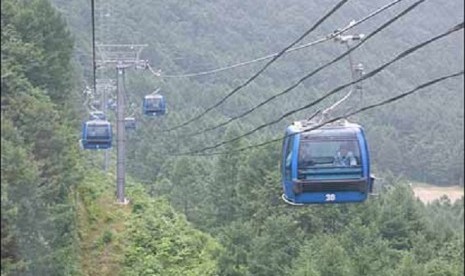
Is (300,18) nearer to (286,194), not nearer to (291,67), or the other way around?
(286,194)

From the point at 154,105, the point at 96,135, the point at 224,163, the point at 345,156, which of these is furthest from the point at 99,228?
the point at 345,156

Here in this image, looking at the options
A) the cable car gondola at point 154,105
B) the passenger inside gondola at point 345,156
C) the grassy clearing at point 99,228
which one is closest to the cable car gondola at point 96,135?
the grassy clearing at point 99,228

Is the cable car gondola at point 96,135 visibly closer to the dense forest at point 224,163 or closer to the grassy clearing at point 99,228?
the dense forest at point 224,163

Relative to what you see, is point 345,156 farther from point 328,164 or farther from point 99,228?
point 99,228

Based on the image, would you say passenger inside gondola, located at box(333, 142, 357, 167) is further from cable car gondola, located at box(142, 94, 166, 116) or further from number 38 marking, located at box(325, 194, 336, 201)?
cable car gondola, located at box(142, 94, 166, 116)

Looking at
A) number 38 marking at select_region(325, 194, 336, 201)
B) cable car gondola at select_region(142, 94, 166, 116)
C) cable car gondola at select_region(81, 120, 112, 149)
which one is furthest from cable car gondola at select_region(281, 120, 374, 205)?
cable car gondola at select_region(142, 94, 166, 116)

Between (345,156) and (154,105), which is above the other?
(154,105)
